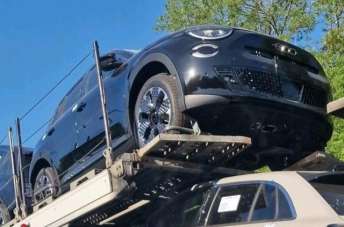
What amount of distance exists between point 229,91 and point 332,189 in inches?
60.3

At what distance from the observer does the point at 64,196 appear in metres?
6.07

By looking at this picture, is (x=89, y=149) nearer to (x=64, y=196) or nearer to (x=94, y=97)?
(x=94, y=97)

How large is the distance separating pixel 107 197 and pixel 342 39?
8657 millimetres

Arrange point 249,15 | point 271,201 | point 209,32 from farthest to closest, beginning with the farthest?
point 249,15 → point 209,32 → point 271,201

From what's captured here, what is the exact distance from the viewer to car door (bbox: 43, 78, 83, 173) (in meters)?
7.59

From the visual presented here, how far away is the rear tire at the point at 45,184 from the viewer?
739cm

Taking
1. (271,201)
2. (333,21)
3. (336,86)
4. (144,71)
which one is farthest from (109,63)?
(333,21)

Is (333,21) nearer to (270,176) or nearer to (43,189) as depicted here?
(43,189)

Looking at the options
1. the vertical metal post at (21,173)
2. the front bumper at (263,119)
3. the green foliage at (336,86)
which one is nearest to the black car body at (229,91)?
the front bumper at (263,119)

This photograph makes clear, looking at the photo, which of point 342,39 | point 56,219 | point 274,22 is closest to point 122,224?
point 56,219

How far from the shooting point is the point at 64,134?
25.6ft

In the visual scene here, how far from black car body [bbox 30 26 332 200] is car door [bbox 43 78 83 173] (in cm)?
52

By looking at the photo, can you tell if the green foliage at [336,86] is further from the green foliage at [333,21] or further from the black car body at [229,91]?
the black car body at [229,91]

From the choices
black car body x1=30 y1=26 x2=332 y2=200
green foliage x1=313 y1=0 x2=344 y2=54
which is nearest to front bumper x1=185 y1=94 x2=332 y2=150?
black car body x1=30 y1=26 x2=332 y2=200
